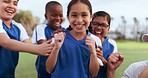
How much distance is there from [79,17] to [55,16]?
78 centimetres

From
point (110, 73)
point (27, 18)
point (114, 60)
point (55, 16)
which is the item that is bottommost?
point (27, 18)

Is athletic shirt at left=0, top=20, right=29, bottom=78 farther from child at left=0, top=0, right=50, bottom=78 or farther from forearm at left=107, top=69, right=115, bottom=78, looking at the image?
forearm at left=107, top=69, right=115, bottom=78

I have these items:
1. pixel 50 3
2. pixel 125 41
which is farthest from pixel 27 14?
pixel 50 3

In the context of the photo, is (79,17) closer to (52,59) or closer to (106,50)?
(52,59)

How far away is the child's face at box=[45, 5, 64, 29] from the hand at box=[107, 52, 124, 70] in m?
0.73

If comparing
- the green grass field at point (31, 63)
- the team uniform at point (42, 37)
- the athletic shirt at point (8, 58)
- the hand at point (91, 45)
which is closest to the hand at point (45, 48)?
the hand at point (91, 45)

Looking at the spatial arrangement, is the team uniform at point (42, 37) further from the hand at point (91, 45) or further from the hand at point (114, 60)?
the hand at point (91, 45)

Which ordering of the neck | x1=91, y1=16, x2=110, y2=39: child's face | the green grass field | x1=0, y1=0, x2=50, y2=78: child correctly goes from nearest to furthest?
the neck < x1=0, y1=0, x2=50, y2=78: child < x1=91, y1=16, x2=110, y2=39: child's face < the green grass field

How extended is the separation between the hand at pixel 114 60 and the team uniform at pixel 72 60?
0.72 ft

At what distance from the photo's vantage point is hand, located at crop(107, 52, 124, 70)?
2.17 m

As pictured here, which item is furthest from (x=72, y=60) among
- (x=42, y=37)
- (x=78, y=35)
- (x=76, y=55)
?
(x=42, y=37)

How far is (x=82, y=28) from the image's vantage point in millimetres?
2049

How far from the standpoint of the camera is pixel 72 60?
203cm

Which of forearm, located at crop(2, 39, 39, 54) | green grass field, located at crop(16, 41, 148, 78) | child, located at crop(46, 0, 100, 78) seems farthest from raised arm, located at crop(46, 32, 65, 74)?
green grass field, located at crop(16, 41, 148, 78)
